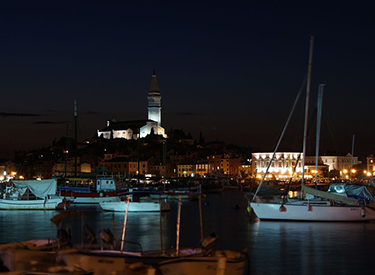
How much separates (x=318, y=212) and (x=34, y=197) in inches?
944

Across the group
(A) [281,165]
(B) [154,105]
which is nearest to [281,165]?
(A) [281,165]

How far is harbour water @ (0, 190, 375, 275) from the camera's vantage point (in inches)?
809

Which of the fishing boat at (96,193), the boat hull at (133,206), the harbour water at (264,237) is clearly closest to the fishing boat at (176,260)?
the harbour water at (264,237)

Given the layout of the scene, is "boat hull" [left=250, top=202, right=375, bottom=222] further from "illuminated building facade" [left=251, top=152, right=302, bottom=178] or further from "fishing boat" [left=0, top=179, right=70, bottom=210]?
"illuminated building facade" [left=251, top=152, right=302, bottom=178]

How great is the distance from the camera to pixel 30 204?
143ft

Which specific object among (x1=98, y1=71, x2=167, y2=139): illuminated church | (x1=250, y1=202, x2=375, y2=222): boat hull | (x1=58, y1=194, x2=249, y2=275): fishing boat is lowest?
(x1=250, y1=202, x2=375, y2=222): boat hull

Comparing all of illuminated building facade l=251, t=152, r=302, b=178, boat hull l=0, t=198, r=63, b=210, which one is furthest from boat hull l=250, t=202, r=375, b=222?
illuminated building facade l=251, t=152, r=302, b=178

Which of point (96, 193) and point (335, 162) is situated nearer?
point (96, 193)

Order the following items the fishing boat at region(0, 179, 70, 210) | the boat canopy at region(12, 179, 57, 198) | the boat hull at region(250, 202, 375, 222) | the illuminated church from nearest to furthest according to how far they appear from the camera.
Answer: the boat hull at region(250, 202, 375, 222)
the fishing boat at region(0, 179, 70, 210)
the boat canopy at region(12, 179, 57, 198)
the illuminated church

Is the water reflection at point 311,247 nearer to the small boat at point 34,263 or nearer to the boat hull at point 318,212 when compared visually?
the boat hull at point 318,212

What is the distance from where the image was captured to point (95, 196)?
5406cm

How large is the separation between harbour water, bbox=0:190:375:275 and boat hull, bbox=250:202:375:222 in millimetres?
349

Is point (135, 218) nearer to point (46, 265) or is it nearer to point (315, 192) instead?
point (315, 192)

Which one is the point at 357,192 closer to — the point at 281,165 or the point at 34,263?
the point at 34,263
